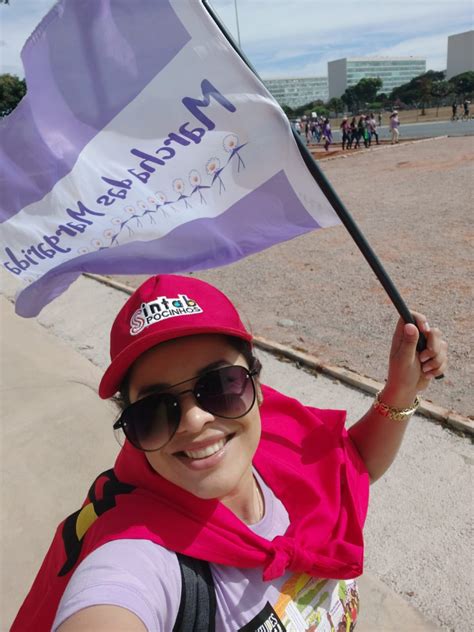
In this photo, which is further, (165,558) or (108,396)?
(108,396)

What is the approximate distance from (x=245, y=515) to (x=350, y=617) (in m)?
0.50

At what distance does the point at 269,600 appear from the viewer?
1.26 m

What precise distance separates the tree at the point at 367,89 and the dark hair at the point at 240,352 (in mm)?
97049

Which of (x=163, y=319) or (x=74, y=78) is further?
(x=74, y=78)

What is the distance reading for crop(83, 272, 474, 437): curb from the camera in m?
3.34

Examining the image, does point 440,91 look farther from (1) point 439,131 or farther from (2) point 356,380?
(2) point 356,380

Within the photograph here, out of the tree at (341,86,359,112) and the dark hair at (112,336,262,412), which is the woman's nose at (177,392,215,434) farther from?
the tree at (341,86,359,112)

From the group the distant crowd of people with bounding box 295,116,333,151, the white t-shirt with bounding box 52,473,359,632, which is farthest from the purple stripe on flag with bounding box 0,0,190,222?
the distant crowd of people with bounding box 295,116,333,151

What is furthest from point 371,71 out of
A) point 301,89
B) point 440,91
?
point 440,91

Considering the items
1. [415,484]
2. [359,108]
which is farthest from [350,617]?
[359,108]

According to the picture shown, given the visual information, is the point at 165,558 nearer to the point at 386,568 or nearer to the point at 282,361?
the point at 386,568

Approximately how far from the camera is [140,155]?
5.69ft

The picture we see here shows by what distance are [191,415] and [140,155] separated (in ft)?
3.14

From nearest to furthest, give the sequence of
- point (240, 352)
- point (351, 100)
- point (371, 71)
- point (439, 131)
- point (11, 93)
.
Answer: point (240, 352) → point (11, 93) → point (439, 131) → point (351, 100) → point (371, 71)
